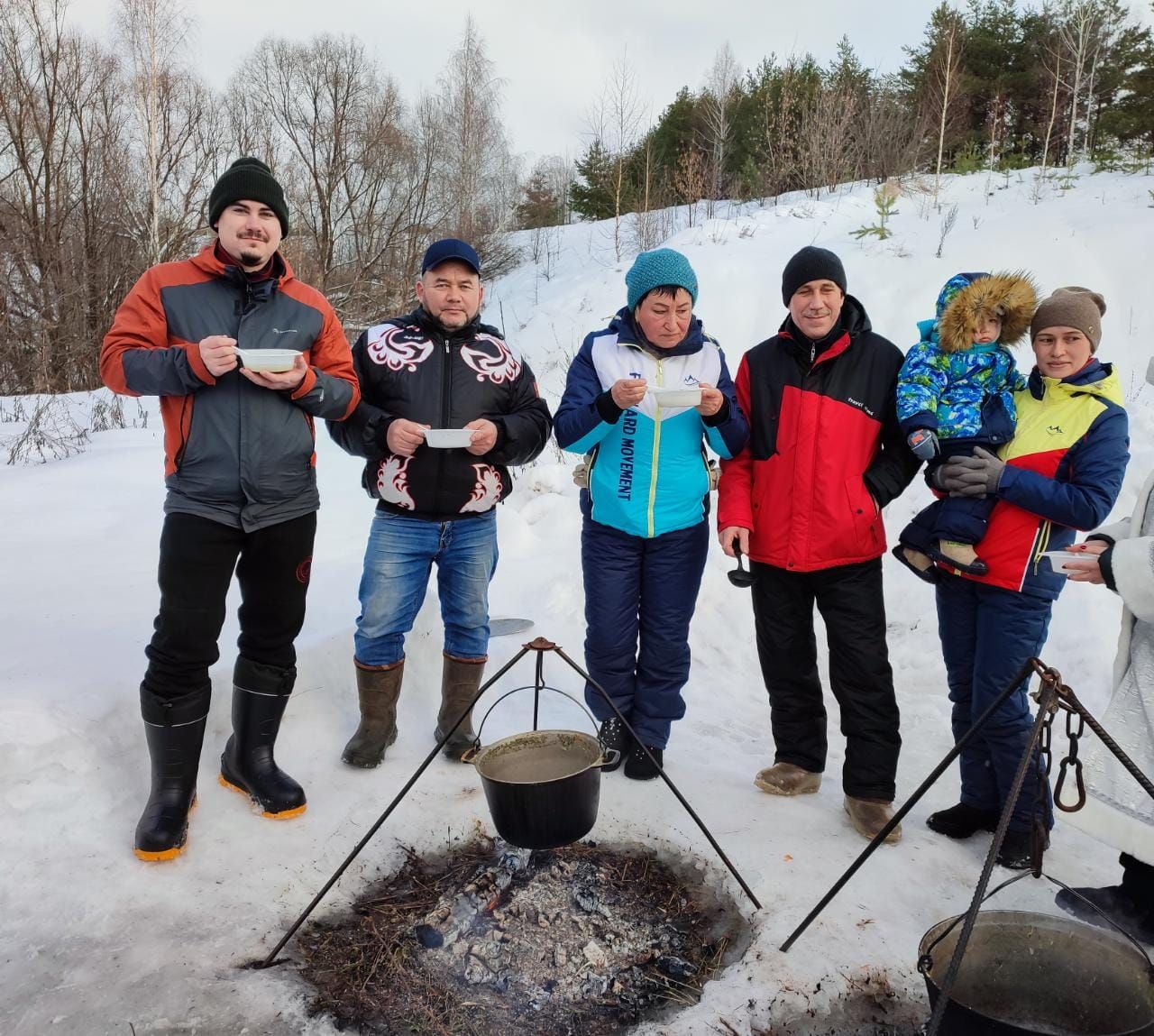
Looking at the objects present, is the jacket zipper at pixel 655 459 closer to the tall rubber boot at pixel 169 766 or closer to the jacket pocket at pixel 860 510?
the jacket pocket at pixel 860 510

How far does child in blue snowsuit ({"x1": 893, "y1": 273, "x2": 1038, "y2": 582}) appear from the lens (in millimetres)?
2789

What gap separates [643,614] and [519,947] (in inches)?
56.0

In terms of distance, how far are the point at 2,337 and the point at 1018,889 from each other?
1836cm

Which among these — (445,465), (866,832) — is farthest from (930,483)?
(445,465)

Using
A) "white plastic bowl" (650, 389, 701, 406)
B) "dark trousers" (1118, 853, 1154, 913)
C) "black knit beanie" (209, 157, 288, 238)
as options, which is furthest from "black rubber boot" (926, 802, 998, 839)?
"black knit beanie" (209, 157, 288, 238)

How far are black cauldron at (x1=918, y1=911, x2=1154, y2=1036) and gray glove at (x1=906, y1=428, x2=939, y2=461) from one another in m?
1.49

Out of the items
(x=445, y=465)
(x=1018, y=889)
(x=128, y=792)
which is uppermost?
(x=445, y=465)

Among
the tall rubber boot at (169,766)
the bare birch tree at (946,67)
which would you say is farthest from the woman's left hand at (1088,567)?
the bare birch tree at (946,67)

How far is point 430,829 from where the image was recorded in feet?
9.78

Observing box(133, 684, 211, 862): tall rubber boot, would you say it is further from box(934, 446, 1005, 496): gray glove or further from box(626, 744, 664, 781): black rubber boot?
box(934, 446, 1005, 496): gray glove

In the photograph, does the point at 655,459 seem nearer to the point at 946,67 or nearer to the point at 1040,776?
the point at 1040,776

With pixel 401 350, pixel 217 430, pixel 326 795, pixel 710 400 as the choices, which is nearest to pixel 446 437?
pixel 401 350

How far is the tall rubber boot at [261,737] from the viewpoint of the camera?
9.55 ft

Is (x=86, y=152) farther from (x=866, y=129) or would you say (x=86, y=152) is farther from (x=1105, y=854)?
(x=1105, y=854)
